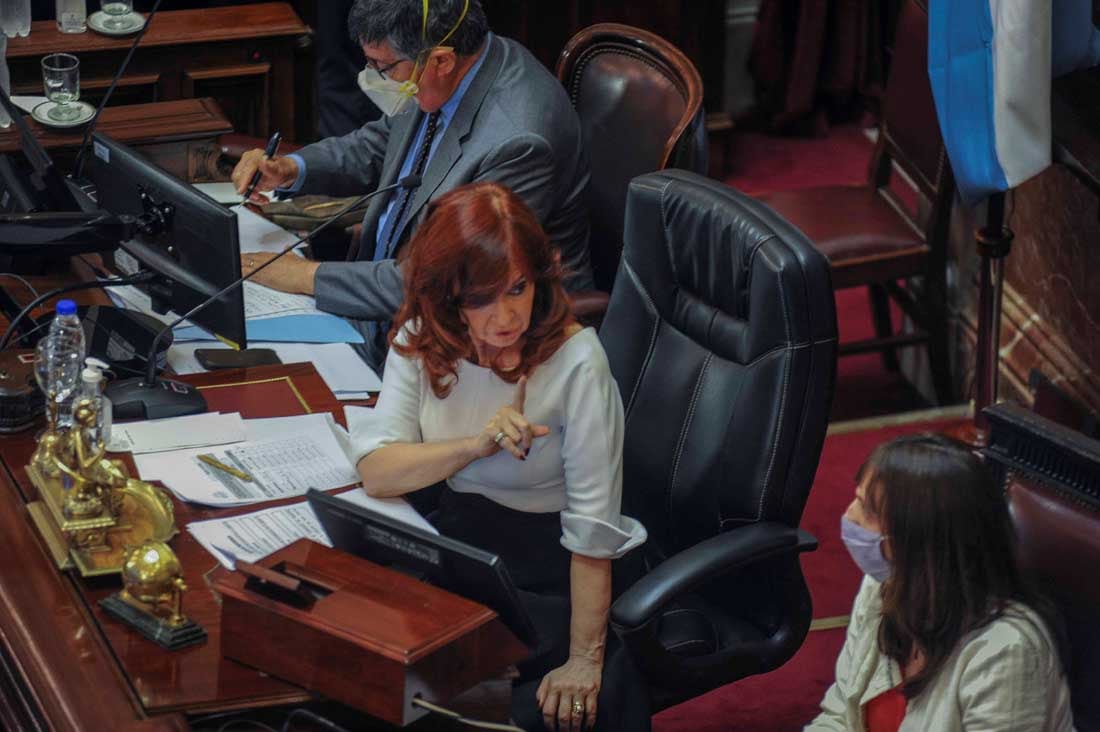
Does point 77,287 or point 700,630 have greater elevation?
point 77,287

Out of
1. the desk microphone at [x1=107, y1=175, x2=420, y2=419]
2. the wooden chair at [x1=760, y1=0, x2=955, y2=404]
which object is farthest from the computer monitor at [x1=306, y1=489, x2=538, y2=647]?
the wooden chair at [x1=760, y1=0, x2=955, y2=404]

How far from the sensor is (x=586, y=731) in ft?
8.04

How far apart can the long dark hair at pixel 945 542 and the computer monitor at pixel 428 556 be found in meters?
0.50

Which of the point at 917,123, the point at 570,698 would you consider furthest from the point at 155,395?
the point at 917,123

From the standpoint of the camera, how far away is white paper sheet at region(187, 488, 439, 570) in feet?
7.88

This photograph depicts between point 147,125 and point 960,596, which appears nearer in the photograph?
point 960,596

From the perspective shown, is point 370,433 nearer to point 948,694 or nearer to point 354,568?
point 354,568

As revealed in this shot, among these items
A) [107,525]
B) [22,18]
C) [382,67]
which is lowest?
[22,18]

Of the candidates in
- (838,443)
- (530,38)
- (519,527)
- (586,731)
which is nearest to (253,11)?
(530,38)

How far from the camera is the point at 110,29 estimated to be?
157 inches

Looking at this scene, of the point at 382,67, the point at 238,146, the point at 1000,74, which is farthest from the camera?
the point at 238,146

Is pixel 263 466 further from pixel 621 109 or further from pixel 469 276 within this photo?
pixel 621 109

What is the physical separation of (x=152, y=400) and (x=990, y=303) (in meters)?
2.00

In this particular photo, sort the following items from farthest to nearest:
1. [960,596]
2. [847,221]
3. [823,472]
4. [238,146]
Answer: [847,221], [823,472], [238,146], [960,596]
